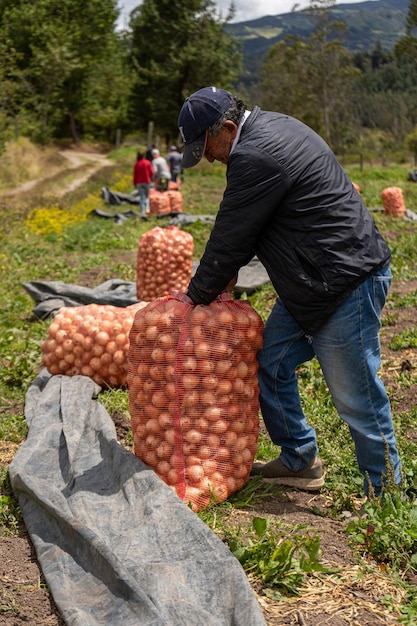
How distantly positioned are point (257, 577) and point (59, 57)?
Answer: 35607mm

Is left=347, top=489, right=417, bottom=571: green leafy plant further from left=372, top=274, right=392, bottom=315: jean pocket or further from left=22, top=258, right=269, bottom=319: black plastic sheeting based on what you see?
left=22, top=258, right=269, bottom=319: black plastic sheeting

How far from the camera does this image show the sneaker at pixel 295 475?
3666 mm

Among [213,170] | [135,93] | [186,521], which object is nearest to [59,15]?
[135,93]

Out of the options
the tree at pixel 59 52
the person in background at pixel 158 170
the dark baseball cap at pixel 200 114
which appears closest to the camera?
the dark baseball cap at pixel 200 114

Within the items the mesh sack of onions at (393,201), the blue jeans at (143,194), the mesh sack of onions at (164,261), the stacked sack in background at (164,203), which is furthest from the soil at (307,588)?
the blue jeans at (143,194)

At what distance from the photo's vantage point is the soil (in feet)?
8.43

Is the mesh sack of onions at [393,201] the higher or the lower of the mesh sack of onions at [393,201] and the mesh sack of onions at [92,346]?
the lower

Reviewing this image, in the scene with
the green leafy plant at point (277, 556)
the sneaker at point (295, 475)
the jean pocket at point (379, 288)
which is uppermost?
the jean pocket at point (379, 288)

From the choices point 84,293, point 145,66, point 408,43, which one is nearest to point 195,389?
point 84,293

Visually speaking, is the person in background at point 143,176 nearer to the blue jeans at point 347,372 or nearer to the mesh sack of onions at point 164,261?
the mesh sack of onions at point 164,261

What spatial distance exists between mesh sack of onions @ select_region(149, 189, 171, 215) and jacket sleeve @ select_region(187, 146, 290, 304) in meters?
12.6

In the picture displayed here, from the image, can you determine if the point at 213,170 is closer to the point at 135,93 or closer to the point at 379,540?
the point at 135,93

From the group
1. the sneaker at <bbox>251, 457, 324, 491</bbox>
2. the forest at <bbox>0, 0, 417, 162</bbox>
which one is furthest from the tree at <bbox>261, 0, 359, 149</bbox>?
the sneaker at <bbox>251, 457, 324, 491</bbox>

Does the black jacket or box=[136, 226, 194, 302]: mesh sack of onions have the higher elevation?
the black jacket
